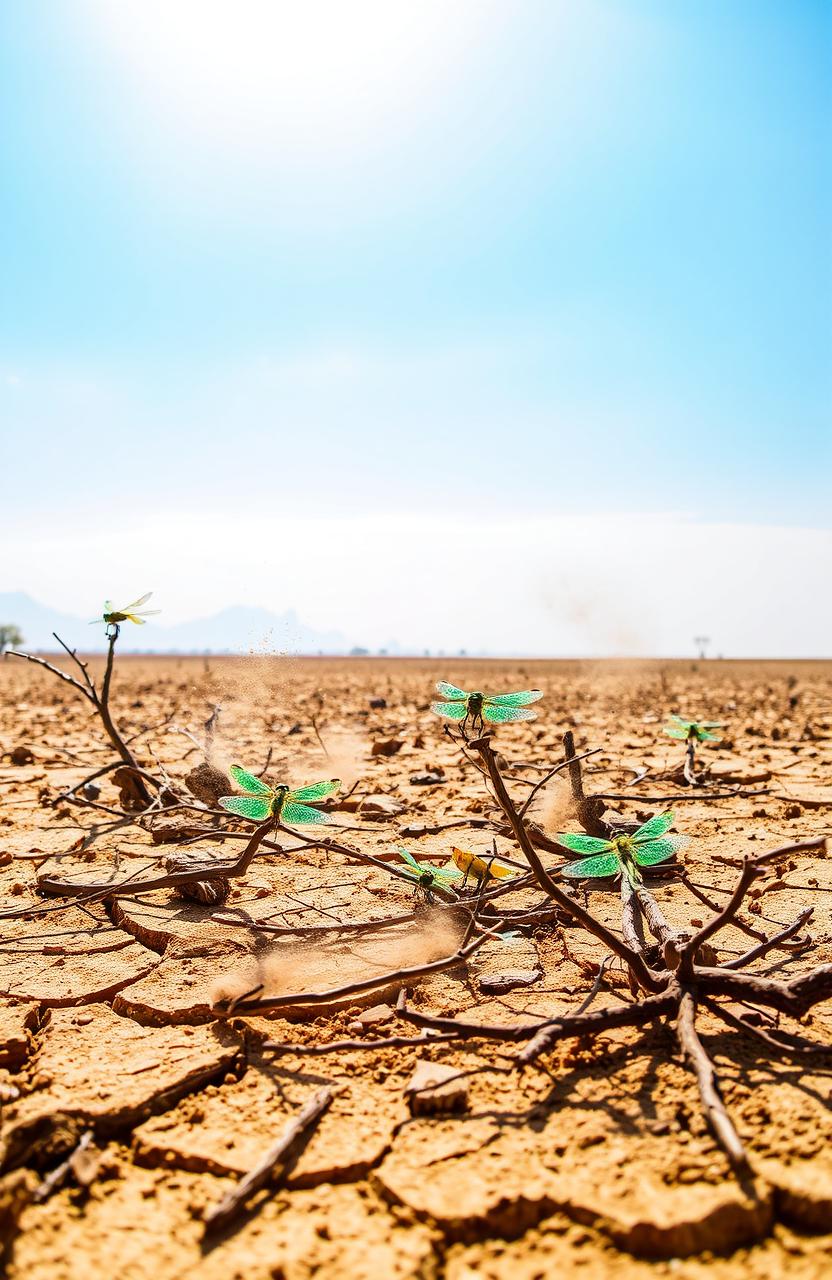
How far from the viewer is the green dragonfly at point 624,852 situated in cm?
169

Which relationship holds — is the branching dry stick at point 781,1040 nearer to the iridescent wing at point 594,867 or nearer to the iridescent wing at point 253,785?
the iridescent wing at point 594,867

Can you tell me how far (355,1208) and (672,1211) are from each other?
44 centimetres

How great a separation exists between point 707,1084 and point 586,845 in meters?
0.63

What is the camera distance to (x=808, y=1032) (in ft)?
5.00

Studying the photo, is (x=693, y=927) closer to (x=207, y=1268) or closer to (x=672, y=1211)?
(x=672, y=1211)

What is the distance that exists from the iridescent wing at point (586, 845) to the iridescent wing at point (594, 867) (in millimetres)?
22

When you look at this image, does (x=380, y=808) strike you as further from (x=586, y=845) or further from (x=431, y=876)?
(x=586, y=845)

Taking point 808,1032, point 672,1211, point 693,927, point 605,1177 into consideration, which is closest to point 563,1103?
point 605,1177

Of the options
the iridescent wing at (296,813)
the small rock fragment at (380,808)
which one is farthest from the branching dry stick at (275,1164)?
the small rock fragment at (380,808)

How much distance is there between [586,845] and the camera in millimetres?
1752

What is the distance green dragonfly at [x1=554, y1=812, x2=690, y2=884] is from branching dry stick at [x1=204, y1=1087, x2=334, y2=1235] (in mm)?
693

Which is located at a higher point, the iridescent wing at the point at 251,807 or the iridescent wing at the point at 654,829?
the iridescent wing at the point at 654,829

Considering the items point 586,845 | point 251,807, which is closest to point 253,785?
point 251,807

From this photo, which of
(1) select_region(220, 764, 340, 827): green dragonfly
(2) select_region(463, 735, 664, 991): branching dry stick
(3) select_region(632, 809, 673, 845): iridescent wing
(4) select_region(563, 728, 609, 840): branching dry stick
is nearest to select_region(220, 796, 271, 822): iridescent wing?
(1) select_region(220, 764, 340, 827): green dragonfly
